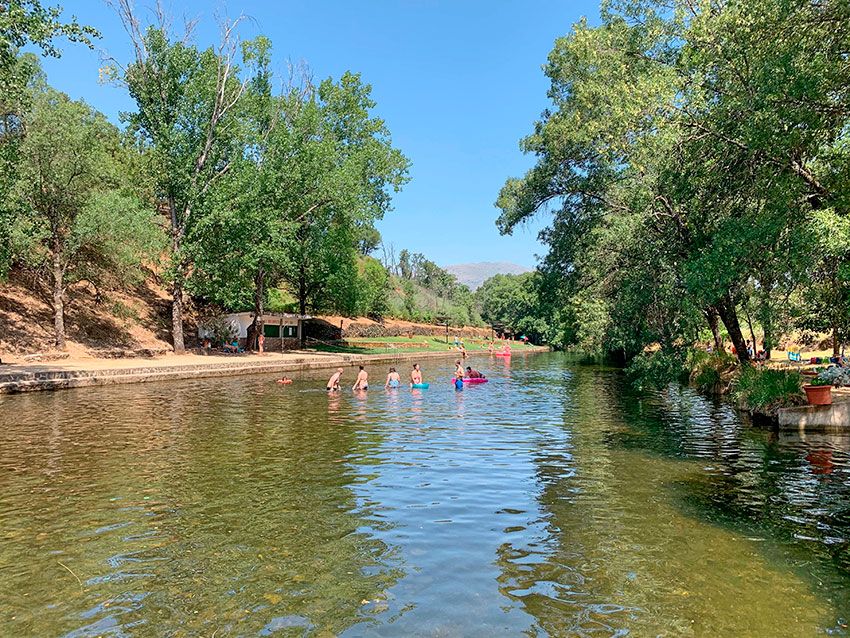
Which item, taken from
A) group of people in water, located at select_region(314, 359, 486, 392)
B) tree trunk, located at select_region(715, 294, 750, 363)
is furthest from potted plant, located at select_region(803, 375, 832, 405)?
group of people in water, located at select_region(314, 359, 486, 392)

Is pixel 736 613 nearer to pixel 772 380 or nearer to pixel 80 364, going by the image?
pixel 772 380

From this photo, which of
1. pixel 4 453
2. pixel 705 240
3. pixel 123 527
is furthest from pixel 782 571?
pixel 4 453

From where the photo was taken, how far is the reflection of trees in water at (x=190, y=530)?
5.82 metres

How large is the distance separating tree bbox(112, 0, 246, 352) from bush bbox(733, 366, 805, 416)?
33722 millimetres

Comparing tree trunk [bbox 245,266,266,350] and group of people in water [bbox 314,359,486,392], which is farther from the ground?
tree trunk [bbox 245,266,266,350]

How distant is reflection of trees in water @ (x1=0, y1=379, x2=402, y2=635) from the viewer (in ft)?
19.1

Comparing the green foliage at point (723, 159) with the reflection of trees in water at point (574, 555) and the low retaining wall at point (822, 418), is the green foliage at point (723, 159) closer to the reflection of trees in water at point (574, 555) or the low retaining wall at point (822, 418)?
the low retaining wall at point (822, 418)

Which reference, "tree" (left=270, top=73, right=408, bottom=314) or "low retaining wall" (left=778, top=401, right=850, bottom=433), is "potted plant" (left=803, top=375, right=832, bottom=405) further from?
"tree" (left=270, top=73, right=408, bottom=314)

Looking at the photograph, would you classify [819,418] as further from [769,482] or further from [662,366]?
[769,482]

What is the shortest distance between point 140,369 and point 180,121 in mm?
19564

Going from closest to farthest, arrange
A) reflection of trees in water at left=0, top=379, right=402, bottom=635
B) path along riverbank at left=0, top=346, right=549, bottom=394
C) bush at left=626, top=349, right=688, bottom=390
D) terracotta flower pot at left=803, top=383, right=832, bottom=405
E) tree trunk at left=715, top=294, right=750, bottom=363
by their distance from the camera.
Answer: reflection of trees in water at left=0, top=379, right=402, bottom=635
terracotta flower pot at left=803, top=383, right=832, bottom=405
tree trunk at left=715, top=294, right=750, bottom=363
bush at left=626, top=349, right=688, bottom=390
path along riverbank at left=0, top=346, right=549, bottom=394

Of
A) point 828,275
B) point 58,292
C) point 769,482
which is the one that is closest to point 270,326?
point 58,292

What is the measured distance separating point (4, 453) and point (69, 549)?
730 centimetres

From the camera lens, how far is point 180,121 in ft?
130
